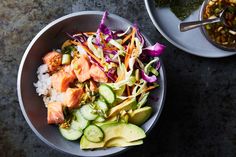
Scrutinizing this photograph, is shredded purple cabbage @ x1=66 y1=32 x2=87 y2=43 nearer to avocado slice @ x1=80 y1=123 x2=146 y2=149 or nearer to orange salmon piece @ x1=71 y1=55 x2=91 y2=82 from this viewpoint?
orange salmon piece @ x1=71 y1=55 x2=91 y2=82

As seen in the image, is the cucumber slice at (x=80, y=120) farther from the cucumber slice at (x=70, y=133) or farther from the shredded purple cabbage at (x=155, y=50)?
the shredded purple cabbage at (x=155, y=50)

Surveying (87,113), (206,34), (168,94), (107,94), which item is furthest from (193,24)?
(87,113)

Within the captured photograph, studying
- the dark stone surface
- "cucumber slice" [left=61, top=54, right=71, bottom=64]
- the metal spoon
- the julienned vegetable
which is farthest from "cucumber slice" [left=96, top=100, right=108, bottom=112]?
the metal spoon

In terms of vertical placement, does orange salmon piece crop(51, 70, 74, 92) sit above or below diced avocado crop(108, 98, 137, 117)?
above

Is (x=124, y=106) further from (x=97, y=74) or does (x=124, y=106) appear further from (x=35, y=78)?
(x=35, y=78)

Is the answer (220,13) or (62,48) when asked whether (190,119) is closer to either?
(220,13)

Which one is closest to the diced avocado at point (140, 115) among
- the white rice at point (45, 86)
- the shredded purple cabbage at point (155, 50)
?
the shredded purple cabbage at point (155, 50)
